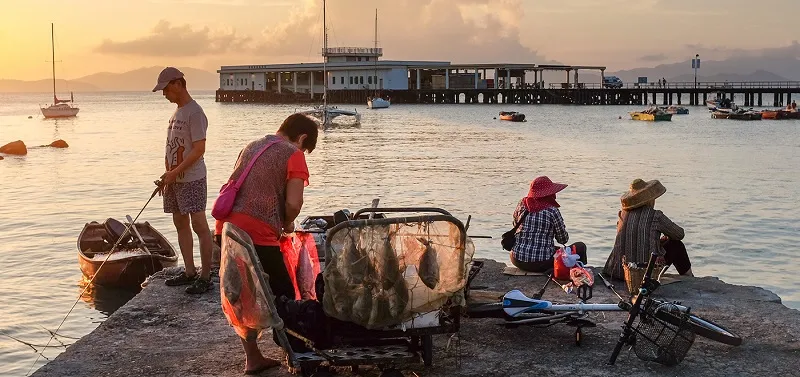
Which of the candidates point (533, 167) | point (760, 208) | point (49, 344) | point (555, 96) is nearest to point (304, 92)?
point (555, 96)

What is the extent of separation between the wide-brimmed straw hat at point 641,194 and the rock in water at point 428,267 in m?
3.33

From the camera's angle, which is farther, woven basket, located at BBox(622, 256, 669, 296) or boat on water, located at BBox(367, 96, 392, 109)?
boat on water, located at BBox(367, 96, 392, 109)

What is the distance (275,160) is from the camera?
579 cm

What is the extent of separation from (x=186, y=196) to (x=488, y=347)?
3.04m

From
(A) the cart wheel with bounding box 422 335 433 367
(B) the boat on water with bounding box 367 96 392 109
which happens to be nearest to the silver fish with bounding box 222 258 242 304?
(A) the cart wheel with bounding box 422 335 433 367

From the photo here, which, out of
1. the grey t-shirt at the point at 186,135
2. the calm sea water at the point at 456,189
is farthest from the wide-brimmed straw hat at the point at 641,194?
the calm sea water at the point at 456,189

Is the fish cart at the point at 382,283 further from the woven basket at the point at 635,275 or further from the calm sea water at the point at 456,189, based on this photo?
the calm sea water at the point at 456,189

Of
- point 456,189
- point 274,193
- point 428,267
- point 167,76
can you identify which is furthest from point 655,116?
point 428,267

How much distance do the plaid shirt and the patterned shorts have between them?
9.38ft

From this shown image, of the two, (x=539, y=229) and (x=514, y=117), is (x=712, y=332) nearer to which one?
(x=539, y=229)

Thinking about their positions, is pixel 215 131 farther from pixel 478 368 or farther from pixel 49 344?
pixel 478 368

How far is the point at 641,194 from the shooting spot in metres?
8.16

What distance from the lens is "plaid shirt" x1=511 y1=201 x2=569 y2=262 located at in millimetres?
8148

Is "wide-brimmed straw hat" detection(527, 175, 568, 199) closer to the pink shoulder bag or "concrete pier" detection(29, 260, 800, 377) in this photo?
"concrete pier" detection(29, 260, 800, 377)
